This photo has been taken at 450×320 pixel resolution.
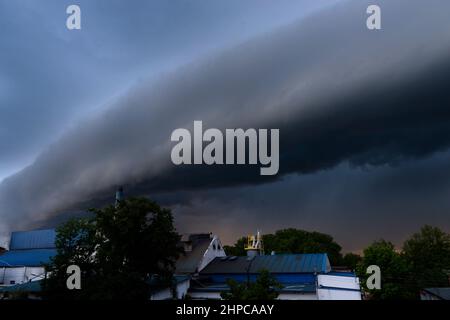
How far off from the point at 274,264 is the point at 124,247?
91.7ft

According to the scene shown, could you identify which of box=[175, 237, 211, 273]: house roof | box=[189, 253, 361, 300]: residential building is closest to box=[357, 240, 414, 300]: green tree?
box=[189, 253, 361, 300]: residential building

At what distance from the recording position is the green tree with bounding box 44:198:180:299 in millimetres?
39188

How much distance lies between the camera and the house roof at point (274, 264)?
5625 cm

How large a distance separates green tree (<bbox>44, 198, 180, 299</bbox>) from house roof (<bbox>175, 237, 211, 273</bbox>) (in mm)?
19446

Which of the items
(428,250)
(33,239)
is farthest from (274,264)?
(33,239)

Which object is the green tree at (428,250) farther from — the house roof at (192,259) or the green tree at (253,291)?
the green tree at (253,291)

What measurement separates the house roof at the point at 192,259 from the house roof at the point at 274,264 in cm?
191

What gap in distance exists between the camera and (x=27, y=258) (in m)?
80.0

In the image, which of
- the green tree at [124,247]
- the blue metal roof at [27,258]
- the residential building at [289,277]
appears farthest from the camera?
the blue metal roof at [27,258]

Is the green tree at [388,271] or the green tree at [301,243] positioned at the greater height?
the green tree at [301,243]

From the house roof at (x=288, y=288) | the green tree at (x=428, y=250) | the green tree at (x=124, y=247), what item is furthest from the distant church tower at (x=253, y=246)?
the green tree at (x=428, y=250)

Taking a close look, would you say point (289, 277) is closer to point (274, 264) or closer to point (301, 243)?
point (274, 264)
